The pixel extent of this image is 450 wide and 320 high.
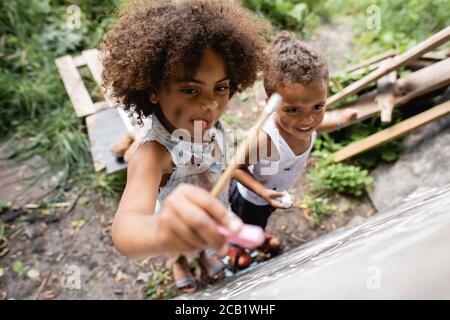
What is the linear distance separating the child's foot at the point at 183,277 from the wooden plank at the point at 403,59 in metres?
1.96

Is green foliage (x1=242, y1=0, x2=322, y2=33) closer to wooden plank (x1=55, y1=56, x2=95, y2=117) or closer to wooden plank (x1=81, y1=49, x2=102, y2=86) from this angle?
wooden plank (x1=81, y1=49, x2=102, y2=86)

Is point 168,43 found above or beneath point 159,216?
above

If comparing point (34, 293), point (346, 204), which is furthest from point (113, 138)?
point (346, 204)

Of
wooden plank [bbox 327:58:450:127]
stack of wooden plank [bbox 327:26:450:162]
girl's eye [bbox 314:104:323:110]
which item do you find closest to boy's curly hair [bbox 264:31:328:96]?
girl's eye [bbox 314:104:323:110]

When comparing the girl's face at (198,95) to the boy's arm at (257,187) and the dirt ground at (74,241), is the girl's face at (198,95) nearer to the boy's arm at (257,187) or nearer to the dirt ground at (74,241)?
the boy's arm at (257,187)

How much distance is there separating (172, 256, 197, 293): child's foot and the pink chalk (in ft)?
6.71

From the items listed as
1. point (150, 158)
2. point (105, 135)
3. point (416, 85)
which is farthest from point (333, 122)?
point (105, 135)

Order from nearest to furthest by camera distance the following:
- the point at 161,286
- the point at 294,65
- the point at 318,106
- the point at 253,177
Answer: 1. the point at 294,65
2. the point at 318,106
3. the point at 253,177
4. the point at 161,286

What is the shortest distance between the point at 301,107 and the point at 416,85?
72.7 inches

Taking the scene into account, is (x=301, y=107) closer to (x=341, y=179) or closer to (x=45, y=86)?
(x=341, y=179)

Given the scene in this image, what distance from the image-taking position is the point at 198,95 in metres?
1.25

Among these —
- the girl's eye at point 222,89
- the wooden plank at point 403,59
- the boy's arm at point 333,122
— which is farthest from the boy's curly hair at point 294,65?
the wooden plank at point 403,59

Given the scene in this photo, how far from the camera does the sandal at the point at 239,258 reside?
8.32ft

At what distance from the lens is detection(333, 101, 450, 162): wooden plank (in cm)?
272
